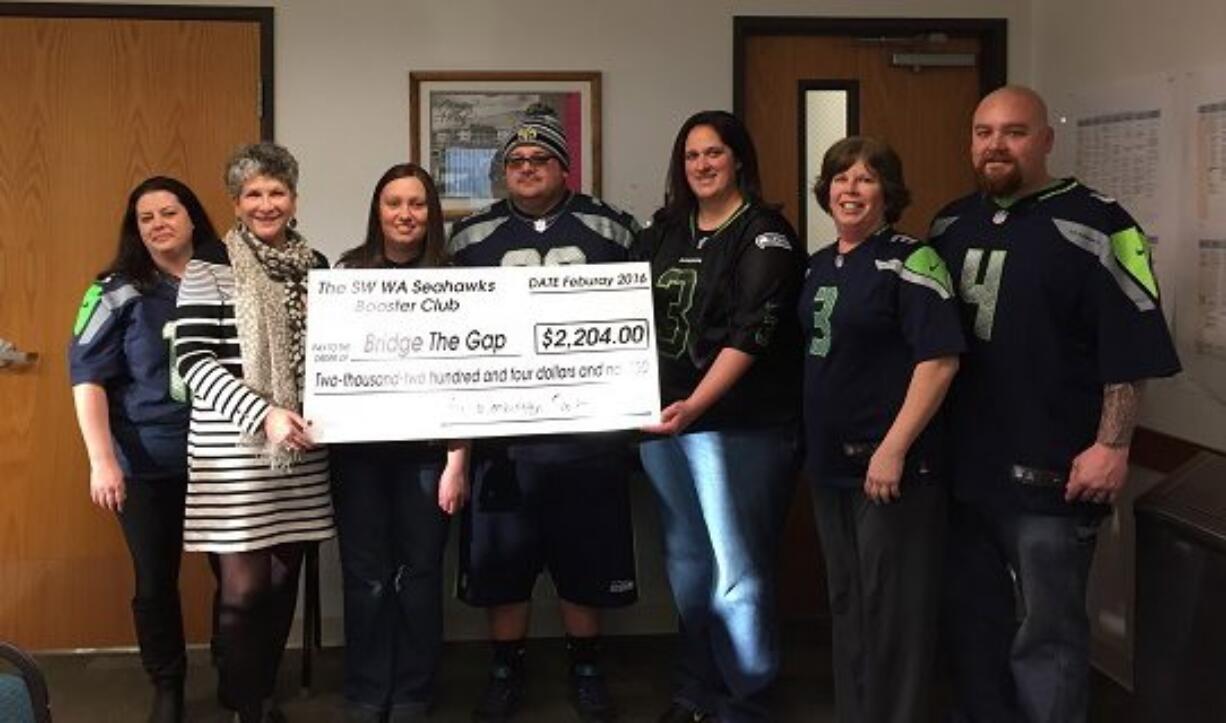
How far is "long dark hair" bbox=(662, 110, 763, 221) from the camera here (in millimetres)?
2600

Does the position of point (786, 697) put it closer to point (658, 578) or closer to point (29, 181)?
point (658, 578)

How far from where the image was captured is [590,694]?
2918mm

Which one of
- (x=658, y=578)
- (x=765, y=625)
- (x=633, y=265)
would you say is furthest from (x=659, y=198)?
(x=765, y=625)

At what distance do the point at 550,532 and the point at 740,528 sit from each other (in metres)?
0.57

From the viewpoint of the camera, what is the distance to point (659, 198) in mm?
3475

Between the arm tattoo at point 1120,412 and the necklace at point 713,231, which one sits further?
the necklace at point 713,231

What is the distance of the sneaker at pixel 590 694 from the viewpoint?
2.88m

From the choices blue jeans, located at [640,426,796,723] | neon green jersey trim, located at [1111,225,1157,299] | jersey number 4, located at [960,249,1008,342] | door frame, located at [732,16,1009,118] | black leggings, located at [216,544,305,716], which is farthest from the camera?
door frame, located at [732,16,1009,118]

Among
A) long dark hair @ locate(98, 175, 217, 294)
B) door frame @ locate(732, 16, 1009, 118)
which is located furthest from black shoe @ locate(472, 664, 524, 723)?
door frame @ locate(732, 16, 1009, 118)

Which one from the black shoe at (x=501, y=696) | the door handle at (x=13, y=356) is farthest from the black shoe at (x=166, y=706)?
the door handle at (x=13, y=356)

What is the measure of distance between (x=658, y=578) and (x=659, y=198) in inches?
49.2

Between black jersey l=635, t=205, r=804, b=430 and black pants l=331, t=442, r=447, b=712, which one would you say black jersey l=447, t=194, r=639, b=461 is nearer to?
black jersey l=635, t=205, r=804, b=430

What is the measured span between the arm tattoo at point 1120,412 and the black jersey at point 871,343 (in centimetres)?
32

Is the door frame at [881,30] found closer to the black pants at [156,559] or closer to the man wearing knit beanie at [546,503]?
the man wearing knit beanie at [546,503]
